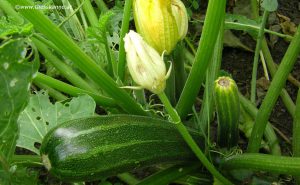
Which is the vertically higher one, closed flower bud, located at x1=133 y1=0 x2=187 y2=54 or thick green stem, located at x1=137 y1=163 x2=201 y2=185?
closed flower bud, located at x1=133 y1=0 x2=187 y2=54

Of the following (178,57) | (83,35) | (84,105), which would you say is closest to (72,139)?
(84,105)

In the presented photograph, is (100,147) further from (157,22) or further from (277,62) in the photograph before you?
(277,62)

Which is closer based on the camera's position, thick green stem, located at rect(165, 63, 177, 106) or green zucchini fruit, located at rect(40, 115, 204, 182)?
green zucchini fruit, located at rect(40, 115, 204, 182)

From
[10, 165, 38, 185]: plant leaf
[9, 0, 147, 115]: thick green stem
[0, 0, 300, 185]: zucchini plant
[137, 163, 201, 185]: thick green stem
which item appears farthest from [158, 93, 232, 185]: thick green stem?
[10, 165, 38, 185]: plant leaf

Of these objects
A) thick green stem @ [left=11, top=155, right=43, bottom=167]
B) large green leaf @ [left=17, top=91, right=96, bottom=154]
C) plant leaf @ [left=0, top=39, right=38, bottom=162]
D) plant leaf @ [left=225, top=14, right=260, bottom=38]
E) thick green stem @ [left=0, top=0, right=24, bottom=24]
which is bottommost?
thick green stem @ [left=11, top=155, right=43, bottom=167]

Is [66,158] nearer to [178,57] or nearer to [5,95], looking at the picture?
[5,95]

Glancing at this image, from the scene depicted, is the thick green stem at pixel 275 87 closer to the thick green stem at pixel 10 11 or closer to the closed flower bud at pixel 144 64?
the closed flower bud at pixel 144 64

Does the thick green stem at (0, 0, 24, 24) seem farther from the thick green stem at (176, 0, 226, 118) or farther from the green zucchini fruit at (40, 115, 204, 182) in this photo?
the thick green stem at (176, 0, 226, 118)
